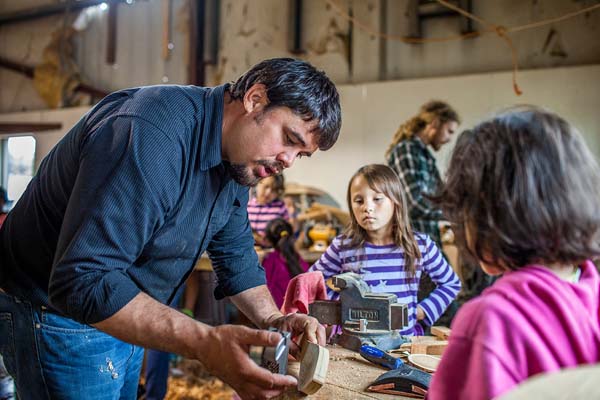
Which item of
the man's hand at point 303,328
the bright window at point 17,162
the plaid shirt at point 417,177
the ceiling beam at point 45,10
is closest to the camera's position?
the man's hand at point 303,328

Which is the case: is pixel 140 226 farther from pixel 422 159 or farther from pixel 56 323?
pixel 422 159

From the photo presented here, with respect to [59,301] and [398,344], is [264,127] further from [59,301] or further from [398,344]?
[398,344]

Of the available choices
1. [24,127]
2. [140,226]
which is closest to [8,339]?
[140,226]

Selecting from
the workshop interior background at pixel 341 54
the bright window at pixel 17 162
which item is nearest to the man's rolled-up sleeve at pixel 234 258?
the workshop interior background at pixel 341 54

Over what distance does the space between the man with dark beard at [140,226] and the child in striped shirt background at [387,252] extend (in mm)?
744

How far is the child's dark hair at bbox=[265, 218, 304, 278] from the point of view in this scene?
10.8 feet

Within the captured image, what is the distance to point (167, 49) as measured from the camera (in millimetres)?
7023

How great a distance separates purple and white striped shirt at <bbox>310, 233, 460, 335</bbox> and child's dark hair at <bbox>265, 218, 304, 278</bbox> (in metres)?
0.92

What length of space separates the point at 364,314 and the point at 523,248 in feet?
2.58

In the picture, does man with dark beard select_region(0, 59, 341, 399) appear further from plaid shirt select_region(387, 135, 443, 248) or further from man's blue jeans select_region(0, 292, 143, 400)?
plaid shirt select_region(387, 135, 443, 248)

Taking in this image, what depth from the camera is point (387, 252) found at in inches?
91.7

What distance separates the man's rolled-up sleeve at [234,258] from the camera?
166 centimetres

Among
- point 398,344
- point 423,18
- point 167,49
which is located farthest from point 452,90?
point 398,344

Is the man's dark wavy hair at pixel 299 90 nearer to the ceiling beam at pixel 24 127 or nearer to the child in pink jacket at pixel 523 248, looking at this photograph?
the child in pink jacket at pixel 523 248
